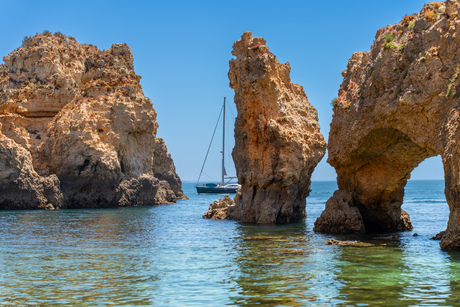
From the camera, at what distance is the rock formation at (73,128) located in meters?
49.5

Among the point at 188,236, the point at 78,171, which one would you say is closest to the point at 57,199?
the point at 78,171

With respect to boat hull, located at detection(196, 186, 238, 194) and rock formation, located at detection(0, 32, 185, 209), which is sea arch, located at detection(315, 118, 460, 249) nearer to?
rock formation, located at detection(0, 32, 185, 209)

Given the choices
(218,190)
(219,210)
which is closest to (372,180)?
(219,210)

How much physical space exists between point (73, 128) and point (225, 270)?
41.1m

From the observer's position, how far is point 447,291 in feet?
41.3

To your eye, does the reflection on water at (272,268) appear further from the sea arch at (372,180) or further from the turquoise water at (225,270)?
the sea arch at (372,180)

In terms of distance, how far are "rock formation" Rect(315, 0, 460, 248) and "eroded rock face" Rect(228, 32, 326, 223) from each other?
718cm

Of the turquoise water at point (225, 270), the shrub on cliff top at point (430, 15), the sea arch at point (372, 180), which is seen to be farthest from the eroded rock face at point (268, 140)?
the shrub on cliff top at point (430, 15)

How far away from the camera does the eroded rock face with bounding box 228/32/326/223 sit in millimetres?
33844

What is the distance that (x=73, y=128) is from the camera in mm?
53719

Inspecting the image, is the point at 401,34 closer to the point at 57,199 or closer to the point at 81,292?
the point at 81,292

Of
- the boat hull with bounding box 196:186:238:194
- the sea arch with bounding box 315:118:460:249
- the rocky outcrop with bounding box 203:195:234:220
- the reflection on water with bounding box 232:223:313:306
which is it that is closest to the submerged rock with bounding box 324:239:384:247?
the reflection on water with bounding box 232:223:313:306

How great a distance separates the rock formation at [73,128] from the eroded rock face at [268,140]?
70.1ft

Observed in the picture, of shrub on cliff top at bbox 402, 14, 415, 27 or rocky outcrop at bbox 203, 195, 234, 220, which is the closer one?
shrub on cliff top at bbox 402, 14, 415, 27
